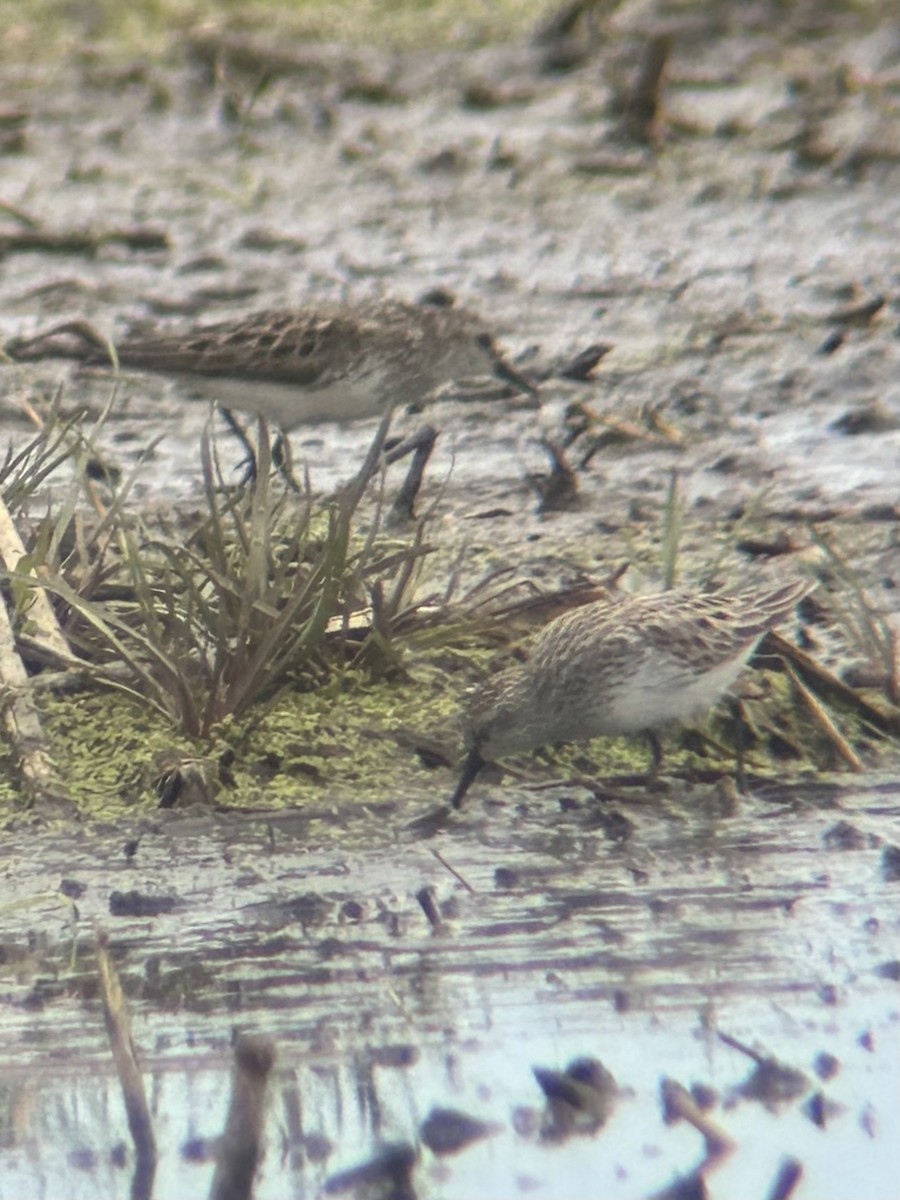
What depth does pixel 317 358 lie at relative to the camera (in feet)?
20.4

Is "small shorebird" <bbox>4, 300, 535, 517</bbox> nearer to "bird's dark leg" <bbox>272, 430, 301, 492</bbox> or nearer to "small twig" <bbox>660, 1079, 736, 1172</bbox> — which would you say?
"bird's dark leg" <bbox>272, 430, 301, 492</bbox>

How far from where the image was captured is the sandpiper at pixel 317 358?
6121mm

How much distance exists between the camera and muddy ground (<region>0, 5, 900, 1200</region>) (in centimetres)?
325

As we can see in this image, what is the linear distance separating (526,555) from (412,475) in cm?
49

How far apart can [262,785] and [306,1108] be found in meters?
1.52

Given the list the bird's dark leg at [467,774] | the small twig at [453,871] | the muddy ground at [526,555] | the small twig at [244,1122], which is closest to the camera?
the small twig at [244,1122]

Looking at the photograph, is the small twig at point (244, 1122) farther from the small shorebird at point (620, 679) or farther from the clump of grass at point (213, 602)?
the clump of grass at point (213, 602)

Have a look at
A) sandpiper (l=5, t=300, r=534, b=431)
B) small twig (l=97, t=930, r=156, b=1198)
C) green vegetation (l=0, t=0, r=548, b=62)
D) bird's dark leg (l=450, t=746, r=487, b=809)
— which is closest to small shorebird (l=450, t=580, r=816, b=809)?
bird's dark leg (l=450, t=746, r=487, b=809)

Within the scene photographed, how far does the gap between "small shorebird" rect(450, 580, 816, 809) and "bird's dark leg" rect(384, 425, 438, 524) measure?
4.64 feet

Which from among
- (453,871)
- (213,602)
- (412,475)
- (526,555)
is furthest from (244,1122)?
(412,475)

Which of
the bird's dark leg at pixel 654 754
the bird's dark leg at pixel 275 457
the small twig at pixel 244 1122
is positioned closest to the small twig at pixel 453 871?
the bird's dark leg at pixel 654 754

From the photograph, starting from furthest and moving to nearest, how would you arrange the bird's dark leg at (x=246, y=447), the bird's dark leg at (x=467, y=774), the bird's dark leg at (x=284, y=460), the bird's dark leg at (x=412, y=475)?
the bird's dark leg at (x=412, y=475)
the bird's dark leg at (x=246, y=447)
the bird's dark leg at (x=284, y=460)
the bird's dark leg at (x=467, y=774)

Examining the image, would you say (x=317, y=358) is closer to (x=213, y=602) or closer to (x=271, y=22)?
(x=213, y=602)

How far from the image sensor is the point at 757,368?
303 inches
